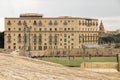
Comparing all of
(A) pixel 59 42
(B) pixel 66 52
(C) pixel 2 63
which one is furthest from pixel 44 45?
(C) pixel 2 63

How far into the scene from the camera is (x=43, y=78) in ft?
11.2

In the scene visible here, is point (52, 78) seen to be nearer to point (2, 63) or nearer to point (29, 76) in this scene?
point (29, 76)

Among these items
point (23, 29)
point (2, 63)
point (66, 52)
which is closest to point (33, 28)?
point (23, 29)

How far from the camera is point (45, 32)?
292ft

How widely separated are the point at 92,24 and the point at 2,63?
303 ft

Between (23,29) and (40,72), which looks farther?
(23,29)

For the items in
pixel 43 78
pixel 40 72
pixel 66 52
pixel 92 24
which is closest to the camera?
pixel 43 78

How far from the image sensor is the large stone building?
86750 millimetres

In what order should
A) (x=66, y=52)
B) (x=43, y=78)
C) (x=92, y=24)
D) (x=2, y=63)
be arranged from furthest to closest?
(x=92, y=24) < (x=66, y=52) < (x=2, y=63) < (x=43, y=78)

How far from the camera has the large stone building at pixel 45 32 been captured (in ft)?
285

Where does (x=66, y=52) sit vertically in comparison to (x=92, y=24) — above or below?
below

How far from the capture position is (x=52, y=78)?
3451 millimetres

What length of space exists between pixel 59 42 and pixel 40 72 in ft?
279

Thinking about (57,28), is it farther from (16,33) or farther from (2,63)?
(2,63)
